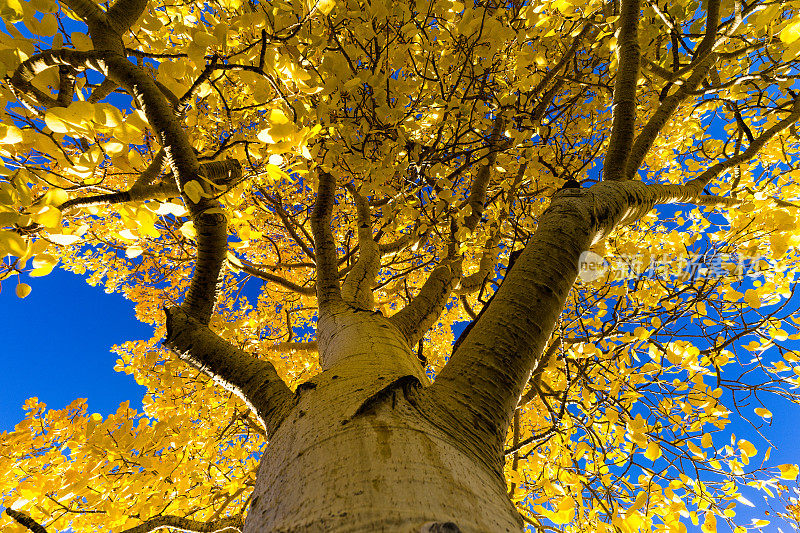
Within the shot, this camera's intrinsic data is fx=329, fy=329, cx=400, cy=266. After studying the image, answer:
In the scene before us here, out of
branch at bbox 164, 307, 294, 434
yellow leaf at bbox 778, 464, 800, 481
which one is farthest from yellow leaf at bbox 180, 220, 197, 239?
yellow leaf at bbox 778, 464, 800, 481

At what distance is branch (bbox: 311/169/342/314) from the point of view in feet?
8.91

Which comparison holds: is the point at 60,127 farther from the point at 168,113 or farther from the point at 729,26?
the point at 729,26

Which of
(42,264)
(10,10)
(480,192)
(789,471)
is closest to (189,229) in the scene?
(42,264)

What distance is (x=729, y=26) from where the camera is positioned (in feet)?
7.04

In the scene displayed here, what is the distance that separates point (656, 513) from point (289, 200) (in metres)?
6.27

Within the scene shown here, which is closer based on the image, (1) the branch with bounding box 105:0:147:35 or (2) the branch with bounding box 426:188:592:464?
(2) the branch with bounding box 426:188:592:464

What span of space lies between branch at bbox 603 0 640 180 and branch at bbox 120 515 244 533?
3.14 meters

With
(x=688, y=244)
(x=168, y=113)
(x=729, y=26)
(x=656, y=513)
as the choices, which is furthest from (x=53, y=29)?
(x=688, y=244)

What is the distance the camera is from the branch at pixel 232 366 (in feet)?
4.67

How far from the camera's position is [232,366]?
1641mm

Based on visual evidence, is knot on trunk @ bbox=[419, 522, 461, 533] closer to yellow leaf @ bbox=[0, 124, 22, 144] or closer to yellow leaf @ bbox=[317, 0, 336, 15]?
yellow leaf @ bbox=[0, 124, 22, 144]

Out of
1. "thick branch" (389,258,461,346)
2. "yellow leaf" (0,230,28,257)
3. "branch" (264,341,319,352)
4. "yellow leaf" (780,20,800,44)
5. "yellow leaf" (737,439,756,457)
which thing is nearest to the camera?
"yellow leaf" (0,230,28,257)

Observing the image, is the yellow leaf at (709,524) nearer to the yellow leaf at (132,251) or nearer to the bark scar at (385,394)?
the bark scar at (385,394)

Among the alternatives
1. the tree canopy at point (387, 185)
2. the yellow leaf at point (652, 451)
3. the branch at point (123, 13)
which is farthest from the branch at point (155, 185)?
the yellow leaf at point (652, 451)
